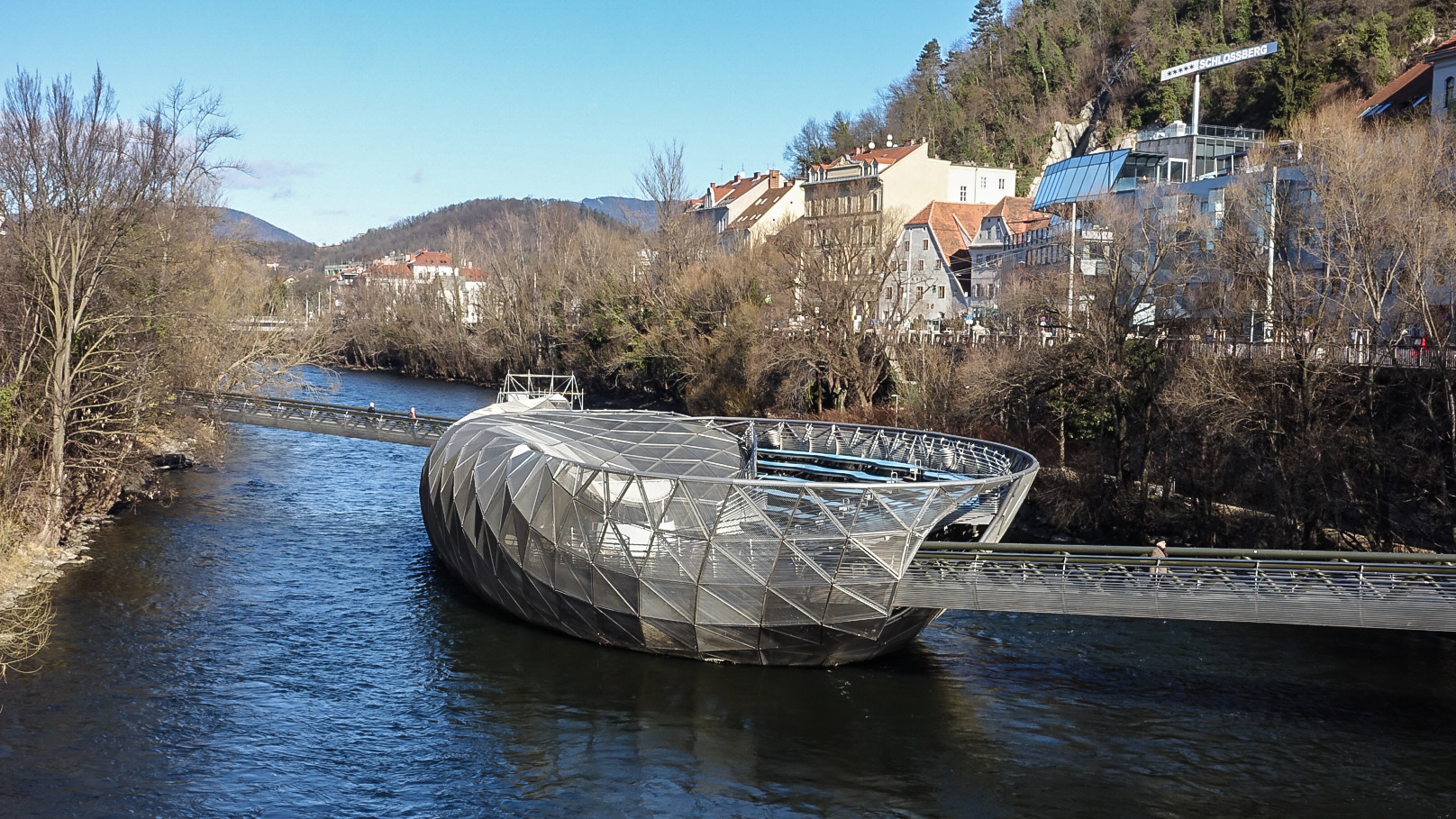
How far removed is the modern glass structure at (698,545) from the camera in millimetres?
24484

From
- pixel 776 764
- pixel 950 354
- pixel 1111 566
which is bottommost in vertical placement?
pixel 776 764

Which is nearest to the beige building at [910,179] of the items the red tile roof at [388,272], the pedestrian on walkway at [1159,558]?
the pedestrian on walkway at [1159,558]

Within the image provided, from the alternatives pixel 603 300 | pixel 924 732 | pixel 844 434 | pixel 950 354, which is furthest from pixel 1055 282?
pixel 603 300

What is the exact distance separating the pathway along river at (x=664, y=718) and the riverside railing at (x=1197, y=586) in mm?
2371

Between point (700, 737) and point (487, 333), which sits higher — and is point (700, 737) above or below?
below

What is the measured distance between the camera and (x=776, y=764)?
A: 21609mm

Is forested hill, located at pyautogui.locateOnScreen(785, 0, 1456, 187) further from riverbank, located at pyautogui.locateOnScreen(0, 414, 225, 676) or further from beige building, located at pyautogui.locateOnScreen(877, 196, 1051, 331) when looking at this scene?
riverbank, located at pyautogui.locateOnScreen(0, 414, 225, 676)

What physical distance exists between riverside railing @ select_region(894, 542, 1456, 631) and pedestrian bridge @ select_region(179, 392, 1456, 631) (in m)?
0.02

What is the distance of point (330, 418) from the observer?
51.4 m

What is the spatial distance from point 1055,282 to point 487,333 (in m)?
72.6

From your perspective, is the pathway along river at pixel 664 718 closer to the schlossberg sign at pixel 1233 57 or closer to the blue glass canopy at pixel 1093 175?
the blue glass canopy at pixel 1093 175

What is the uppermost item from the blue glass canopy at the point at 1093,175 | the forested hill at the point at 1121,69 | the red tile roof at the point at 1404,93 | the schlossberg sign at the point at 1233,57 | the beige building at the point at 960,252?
the forested hill at the point at 1121,69

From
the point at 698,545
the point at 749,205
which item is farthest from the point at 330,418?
the point at 749,205

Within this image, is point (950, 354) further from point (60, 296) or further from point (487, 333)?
point (487, 333)
